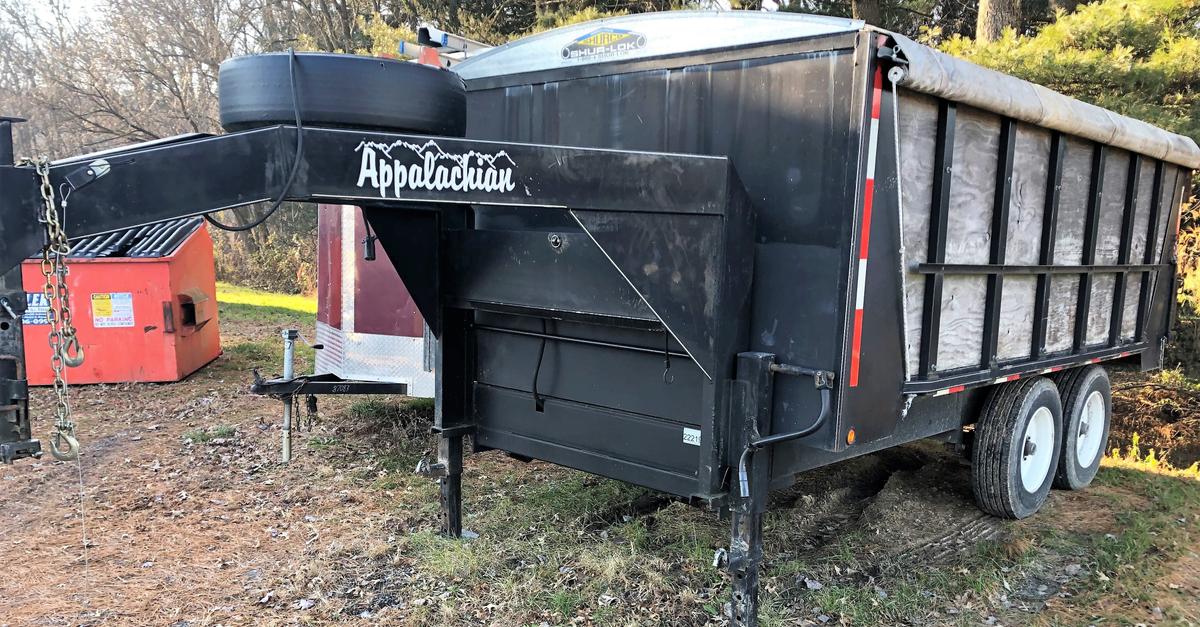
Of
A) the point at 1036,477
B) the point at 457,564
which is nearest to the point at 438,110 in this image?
the point at 457,564

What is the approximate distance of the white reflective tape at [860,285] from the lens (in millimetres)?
3119

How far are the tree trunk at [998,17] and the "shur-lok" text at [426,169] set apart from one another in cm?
955

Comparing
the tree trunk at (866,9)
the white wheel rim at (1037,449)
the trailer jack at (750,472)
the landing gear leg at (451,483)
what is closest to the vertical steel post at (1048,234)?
the white wheel rim at (1037,449)

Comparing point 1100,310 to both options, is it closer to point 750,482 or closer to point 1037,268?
point 1037,268

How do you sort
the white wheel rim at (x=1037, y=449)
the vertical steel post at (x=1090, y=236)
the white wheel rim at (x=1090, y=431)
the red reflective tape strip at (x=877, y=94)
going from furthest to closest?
1. the white wheel rim at (x=1090, y=431)
2. the white wheel rim at (x=1037, y=449)
3. the vertical steel post at (x=1090, y=236)
4. the red reflective tape strip at (x=877, y=94)

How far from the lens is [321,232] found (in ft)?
20.3

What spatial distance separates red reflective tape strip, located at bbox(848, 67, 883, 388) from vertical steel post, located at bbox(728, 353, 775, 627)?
1.04ft

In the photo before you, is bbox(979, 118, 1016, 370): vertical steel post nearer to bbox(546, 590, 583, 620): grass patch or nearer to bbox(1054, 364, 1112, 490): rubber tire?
bbox(1054, 364, 1112, 490): rubber tire

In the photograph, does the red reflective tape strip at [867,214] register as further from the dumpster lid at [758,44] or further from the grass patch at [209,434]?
the grass patch at [209,434]

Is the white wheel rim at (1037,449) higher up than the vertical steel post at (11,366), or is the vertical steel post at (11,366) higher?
the vertical steel post at (11,366)

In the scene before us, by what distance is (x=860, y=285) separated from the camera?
3.13m

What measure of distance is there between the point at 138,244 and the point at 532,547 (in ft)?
21.2

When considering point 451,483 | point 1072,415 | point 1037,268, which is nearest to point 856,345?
point 1037,268

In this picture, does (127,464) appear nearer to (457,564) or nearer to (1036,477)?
(457,564)
